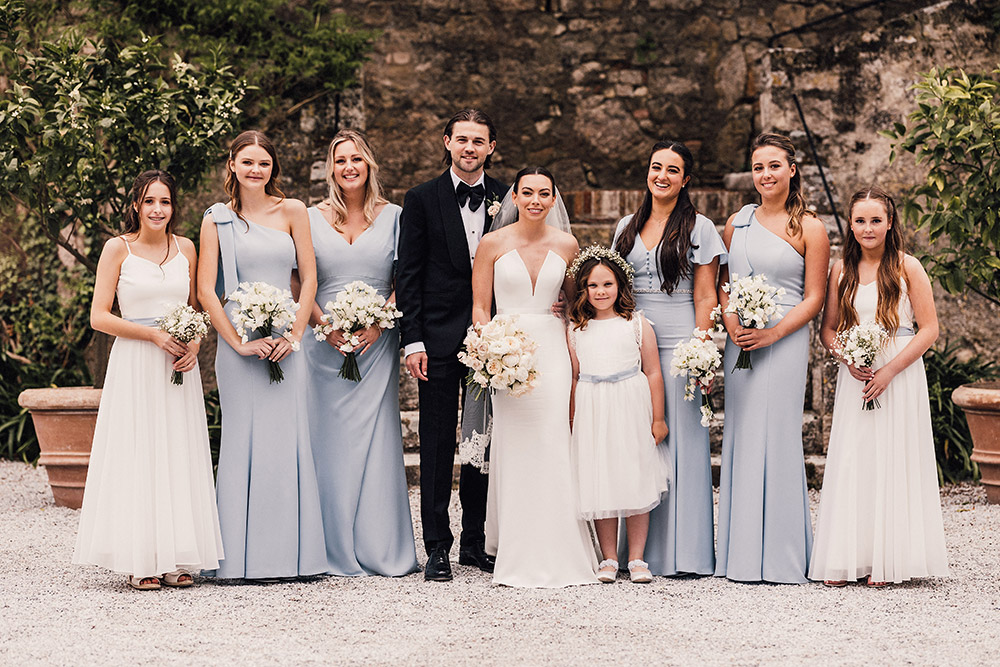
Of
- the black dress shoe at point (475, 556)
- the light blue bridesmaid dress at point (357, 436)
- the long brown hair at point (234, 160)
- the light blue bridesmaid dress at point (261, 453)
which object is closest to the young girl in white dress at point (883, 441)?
the black dress shoe at point (475, 556)

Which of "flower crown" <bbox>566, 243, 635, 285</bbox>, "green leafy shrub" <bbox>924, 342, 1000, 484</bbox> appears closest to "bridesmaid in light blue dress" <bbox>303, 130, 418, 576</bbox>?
"flower crown" <bbox>566, 243, 635, 285</bbox>

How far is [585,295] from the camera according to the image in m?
5.21

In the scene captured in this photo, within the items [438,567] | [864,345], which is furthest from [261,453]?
[864,345]

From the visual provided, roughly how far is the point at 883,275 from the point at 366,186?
2533 millimetres

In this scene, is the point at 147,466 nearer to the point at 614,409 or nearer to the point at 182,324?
the point at 182,324

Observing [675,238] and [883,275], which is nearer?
[883,275]

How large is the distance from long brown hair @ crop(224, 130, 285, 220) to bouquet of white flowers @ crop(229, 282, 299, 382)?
447 millimetres

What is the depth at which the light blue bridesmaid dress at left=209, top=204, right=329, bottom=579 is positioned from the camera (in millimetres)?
5168

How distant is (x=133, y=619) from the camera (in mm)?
4465

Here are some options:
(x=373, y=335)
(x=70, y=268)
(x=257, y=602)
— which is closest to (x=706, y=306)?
(x=373, y=335)

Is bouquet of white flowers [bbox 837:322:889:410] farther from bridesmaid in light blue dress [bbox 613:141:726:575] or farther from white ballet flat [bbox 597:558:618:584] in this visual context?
white ballet flat [bbox 597:558:618:584]

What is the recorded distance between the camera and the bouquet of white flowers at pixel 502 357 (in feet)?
15.9

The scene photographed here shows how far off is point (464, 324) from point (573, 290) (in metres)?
0.56

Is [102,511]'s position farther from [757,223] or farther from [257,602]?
[757,223]
